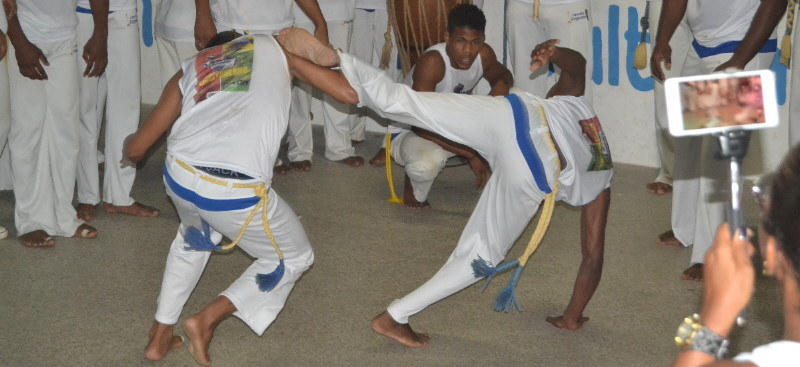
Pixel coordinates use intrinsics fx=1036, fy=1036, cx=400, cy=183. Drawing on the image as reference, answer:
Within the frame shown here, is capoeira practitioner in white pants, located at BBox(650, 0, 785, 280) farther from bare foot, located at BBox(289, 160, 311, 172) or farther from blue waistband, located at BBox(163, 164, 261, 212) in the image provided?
bare foot, located at BBox(289, 160, 311, 172)

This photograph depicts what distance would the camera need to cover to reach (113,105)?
16.3 feet

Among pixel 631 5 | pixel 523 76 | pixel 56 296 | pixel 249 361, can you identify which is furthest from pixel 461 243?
pixel 631 5

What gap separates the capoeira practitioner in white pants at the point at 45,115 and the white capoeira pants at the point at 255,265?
140 centimetres

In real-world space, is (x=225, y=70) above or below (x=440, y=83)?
above

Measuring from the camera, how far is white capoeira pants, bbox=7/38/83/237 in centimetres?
450

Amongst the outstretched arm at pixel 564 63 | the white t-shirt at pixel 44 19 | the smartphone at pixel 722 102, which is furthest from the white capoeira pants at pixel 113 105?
the smartphone at pixel 722 102

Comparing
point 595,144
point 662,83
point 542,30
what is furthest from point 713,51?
point 542,30

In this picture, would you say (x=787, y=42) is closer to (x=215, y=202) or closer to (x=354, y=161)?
(x=215, y=202)

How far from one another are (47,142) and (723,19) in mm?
2975

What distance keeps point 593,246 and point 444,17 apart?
2.34 m

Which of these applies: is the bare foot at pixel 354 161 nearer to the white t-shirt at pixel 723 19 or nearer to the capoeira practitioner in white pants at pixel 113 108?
the capoeira practitioner in white pants at pixel 113 108

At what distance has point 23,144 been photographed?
458 centimetres

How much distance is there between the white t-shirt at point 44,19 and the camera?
4.41 m

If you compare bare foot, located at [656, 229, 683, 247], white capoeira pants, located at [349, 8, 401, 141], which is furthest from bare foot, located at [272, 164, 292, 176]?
bare foot, located at [656, 229, 683, 247]
